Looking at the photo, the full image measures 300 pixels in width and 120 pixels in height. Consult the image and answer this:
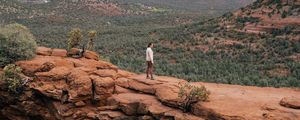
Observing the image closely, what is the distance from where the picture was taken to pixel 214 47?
6119cm

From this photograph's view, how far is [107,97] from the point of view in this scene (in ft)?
74.9

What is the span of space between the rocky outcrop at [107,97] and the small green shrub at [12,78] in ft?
1.20

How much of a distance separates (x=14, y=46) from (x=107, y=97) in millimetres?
6374

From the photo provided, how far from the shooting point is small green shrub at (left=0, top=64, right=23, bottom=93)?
899 inches

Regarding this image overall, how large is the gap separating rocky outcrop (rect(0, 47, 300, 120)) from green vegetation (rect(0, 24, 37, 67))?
594 mm

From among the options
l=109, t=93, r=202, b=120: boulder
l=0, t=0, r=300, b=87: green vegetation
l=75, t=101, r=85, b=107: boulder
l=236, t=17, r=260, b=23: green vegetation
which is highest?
l=236, t=17, r=260, b=23: green vegetation

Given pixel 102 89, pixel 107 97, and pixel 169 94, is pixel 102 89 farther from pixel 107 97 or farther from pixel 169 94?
pixel 169 94

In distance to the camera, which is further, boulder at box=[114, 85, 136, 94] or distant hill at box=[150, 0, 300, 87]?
distant hill at box=[150, 0, 300, 87]

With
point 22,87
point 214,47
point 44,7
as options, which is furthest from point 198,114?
point 44,7

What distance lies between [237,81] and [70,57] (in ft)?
54.9

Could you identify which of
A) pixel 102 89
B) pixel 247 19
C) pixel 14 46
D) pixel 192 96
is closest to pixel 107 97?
pixel 102 89

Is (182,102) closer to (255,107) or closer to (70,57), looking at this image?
(255,107)

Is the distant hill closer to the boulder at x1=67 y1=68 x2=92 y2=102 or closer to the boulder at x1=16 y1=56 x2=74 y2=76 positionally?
the boulder at x1=16 y1=56 x2=74 y2=76

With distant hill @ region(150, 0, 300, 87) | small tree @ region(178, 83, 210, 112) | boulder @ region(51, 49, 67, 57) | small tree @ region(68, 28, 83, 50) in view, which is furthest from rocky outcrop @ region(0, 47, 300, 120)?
distant hill @ region(150, 0, 300, 87)
